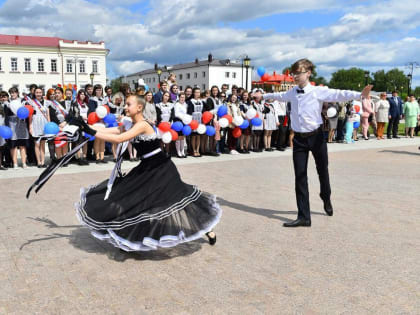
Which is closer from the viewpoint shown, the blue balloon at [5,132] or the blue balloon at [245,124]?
the blue balloon at [5,132]

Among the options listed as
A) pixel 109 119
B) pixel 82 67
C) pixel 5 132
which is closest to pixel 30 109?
pixel 5 132

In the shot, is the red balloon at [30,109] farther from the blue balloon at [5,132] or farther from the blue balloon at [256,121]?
the blue balloon at [256,121]

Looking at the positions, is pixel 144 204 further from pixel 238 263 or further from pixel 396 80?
pixel 396 80

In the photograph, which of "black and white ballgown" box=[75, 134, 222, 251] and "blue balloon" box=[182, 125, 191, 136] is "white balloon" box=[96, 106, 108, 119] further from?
"black and white ballgown" box=[75, 134, 222, 251]

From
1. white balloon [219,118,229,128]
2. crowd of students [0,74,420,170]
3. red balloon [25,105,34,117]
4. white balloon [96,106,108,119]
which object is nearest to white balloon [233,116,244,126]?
crowd of students [0,74,420,170]

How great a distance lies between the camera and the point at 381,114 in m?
18.2

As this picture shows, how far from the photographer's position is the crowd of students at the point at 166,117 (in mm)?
10445

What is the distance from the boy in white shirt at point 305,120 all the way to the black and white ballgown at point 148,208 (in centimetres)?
152

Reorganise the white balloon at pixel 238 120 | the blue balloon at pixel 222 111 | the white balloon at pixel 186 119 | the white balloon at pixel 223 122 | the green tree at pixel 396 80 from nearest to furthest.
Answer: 1. the white balloon at pixel 186 119
2. the white balloon at pixel 223 122
3. the blue balloon at pixel 222 111
4. the white balloon at pixel 238 120
5. the green tree at pixel 396 80

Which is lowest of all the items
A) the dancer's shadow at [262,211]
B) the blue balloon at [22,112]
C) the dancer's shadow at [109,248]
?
the dancer's shadow at [109,248]

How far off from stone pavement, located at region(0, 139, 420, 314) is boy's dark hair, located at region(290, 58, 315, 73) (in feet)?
6.94

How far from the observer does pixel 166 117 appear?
11.8 m

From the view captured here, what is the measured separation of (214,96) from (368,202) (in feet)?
24.0

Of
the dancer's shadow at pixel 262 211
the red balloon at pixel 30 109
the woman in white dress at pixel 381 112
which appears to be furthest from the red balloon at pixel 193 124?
the woman in white dress at pixel 381 112
